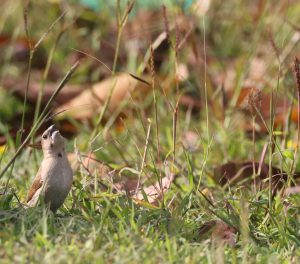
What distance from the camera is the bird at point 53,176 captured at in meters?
3.07

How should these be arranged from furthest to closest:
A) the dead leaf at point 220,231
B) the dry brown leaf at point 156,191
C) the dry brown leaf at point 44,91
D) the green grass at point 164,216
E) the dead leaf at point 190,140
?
the dry brown leaf at point 44,91
the dead leaf at point 190,140
the dry brown leaf at point 156,191
the dead leaf at point 220,231
the green grass at point 164,216

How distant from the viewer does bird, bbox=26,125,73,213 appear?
121 inches

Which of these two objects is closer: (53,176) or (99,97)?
(53,176)

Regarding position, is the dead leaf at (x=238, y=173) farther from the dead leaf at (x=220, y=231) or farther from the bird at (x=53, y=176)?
the bird at (x=53, y=176)

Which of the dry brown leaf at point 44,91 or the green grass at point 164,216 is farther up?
the green grass at point 164,216

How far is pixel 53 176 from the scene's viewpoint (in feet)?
10.1

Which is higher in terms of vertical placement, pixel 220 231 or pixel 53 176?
pixel 53 176

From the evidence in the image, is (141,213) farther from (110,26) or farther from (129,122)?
(110,26)

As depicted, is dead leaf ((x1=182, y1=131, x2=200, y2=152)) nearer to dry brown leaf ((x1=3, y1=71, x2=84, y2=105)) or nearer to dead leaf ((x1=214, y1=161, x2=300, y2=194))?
dead leaf ((x1=214, y1=161, x2=300, y2=194))

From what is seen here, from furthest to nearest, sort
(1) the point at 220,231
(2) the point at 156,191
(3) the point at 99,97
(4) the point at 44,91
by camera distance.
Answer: (4) the point at 44,91
(3) the point at 99,97
(2) the point at 156,191
(1) the point at 220,231

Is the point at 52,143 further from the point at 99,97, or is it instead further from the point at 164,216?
the point at 99,97

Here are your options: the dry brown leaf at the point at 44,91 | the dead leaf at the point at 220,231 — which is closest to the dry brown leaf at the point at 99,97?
the dry brown leaf at the point at 44,91

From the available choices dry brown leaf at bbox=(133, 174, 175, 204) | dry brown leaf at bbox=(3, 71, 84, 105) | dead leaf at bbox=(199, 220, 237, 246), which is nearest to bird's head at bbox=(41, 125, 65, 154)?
dry brown leaf at bbox=(133, 174, 175, 204)

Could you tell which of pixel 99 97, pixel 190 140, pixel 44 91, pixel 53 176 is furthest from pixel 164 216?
pixel 44 91
